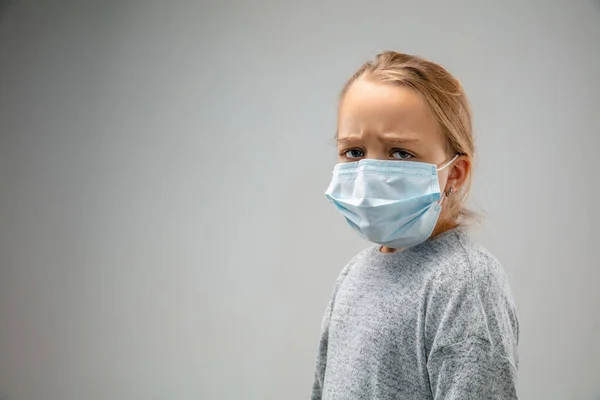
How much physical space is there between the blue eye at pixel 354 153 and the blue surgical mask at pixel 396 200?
0.02 m

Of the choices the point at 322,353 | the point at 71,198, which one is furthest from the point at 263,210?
the point at 322,353

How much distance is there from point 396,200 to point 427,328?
20 centimetres

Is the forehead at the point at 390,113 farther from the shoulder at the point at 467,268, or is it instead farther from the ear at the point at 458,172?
the shoulder at the point at 467,268

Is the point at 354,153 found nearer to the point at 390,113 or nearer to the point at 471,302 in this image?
the point at 390,113

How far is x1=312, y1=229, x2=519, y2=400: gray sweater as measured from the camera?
85 centimetres

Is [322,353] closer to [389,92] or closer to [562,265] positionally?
[389,92]

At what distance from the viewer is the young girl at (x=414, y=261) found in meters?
0.86

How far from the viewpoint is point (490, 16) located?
204cm

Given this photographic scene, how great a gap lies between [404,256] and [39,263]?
147cm

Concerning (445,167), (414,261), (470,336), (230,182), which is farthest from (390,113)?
(230,182)

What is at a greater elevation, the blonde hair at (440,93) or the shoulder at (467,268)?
the blonde hair at (440,93)

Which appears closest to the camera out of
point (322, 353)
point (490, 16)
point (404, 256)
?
point (404, 256)

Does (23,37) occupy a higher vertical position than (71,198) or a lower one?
higher

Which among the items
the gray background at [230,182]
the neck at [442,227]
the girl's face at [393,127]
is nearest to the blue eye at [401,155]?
the girl's face at [393,127]
